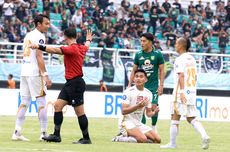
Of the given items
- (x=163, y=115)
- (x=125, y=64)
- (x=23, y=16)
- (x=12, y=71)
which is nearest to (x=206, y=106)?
(x=163, y=115)

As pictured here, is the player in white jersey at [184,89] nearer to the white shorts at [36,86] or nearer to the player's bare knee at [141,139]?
the player's bare knee at [141,139]

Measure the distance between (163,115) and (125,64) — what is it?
4292mm

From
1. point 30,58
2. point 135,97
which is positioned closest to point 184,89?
point 135,97

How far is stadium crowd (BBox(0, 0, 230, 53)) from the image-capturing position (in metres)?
37.6

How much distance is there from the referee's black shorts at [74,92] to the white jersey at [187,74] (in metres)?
1.82

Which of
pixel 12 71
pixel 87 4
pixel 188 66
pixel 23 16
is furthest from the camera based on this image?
pixel 87 4

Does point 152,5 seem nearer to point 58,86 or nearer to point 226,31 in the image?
point 226,31

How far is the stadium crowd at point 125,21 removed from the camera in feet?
123

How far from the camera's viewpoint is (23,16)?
3772 cm

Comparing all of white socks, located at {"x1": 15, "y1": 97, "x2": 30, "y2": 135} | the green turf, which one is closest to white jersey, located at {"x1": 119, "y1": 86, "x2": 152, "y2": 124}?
the green turf

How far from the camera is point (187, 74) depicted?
15602 millimetres

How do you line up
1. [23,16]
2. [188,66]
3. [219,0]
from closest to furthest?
1. [188,66]
2. [23,16]
3. [219,0]

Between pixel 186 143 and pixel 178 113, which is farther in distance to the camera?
pixel 186 143

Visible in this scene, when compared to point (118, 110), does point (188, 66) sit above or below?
above
